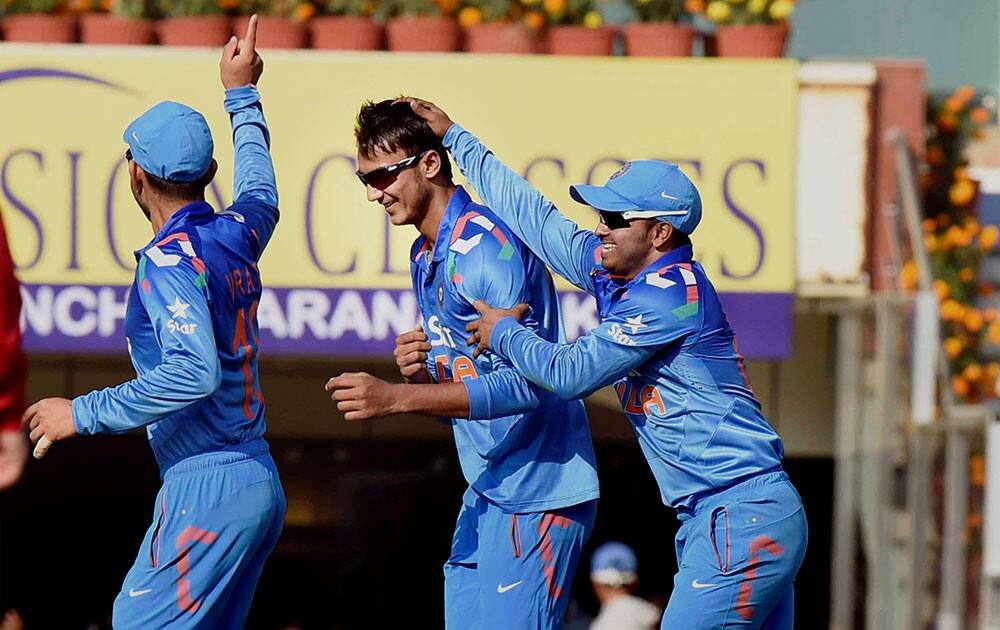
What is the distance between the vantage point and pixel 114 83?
8.49 metres

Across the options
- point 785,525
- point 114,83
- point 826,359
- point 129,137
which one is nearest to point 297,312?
point 114,83

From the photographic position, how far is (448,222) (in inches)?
193

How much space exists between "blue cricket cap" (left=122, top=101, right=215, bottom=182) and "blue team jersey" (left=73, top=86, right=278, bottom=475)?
0.11 metres

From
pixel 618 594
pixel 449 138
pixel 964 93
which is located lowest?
pixel 618 594

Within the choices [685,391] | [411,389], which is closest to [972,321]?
[685,391]

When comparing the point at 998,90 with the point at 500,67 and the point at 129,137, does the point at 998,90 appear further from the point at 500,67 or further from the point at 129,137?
the point at 129,137

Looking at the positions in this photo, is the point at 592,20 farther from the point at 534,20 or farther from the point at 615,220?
the point at 615,220

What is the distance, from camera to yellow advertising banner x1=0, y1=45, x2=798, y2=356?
27.8ft

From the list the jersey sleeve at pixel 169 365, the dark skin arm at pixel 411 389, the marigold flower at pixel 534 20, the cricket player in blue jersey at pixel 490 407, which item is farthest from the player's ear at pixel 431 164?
the marigold flower at pixel 534 20

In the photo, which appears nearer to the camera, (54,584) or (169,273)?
(169,273)

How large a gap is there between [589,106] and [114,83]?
2273 mm

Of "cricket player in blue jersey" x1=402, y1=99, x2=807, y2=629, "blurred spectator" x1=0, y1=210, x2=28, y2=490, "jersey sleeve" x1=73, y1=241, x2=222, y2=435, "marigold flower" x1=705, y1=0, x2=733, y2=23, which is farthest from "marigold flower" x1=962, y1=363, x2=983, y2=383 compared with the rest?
"blurred spectator" x1=0, y1=210, x2=28, y2=490

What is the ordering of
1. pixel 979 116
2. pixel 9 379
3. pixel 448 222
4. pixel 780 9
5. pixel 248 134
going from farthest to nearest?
pixel 979 116, pixel 780 9, pixel 248 134, pixel 448 222, pixel 9 379

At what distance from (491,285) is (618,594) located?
136 inches
